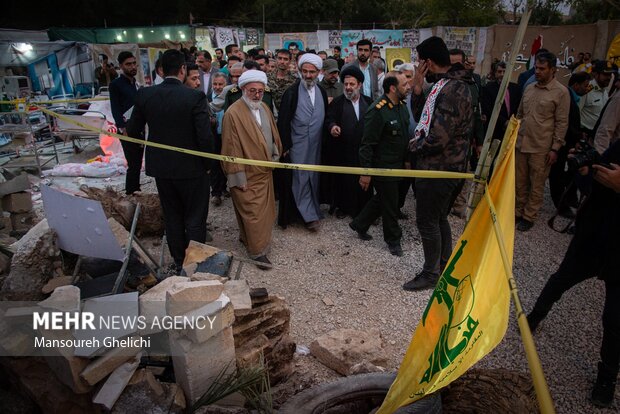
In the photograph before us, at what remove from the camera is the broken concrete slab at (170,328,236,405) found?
2.20 metres

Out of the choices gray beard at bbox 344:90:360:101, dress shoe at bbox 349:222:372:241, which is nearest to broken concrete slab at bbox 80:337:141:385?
dress shoe at bbox 349:222:372:241

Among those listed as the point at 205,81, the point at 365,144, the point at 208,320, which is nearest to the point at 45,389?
the point at 208,320

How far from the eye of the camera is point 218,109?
6012 millimetres

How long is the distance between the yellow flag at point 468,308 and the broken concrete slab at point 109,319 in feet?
4.28

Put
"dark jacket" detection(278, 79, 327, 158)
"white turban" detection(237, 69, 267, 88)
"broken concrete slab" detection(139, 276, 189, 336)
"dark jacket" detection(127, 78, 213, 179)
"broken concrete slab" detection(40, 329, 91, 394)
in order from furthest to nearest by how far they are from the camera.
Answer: "dark jacket" detection(278, 79, 327, 158)
"white turban" detection(237, 69, 267, 88)
"dark jacket" detection(127, 78, 213, 179)
"broken concrete slab" detection(139, 276, 189, 336)
"broken concrete slab" detection(40, 329, 91, 394)

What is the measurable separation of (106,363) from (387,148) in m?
3.31

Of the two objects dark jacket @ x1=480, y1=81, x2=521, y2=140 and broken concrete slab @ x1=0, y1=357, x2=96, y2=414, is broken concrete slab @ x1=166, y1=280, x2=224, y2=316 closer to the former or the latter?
broken concrete slab @ x1=0, y1=357, x2=96, y2=414

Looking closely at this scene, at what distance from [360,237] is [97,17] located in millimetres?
29331

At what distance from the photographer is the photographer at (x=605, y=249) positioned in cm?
256

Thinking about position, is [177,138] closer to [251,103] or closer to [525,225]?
[251,103]

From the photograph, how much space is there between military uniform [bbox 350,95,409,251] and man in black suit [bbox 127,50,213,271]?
5.21 ft

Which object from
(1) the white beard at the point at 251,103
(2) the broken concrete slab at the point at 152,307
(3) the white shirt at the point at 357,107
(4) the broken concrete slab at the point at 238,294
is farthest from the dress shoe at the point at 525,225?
(2) the broken concrete slab at the point at 152,307

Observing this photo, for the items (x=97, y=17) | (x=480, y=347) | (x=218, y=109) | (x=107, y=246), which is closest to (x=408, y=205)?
(x=218, y=109)

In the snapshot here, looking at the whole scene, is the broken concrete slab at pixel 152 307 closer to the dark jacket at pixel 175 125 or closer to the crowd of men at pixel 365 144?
the crowd of men at pixel 365 144
